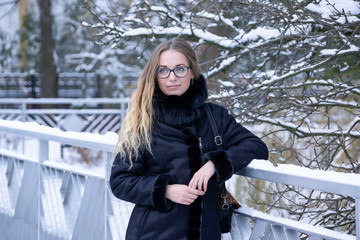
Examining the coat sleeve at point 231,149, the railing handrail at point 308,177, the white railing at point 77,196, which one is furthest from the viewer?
the coat sleeve at point 231,149

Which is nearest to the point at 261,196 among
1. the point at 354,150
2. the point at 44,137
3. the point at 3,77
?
the point at 354,150

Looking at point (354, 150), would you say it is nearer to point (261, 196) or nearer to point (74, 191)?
point (261, 196)

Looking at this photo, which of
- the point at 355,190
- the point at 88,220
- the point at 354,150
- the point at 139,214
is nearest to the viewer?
→ the point at 355,190

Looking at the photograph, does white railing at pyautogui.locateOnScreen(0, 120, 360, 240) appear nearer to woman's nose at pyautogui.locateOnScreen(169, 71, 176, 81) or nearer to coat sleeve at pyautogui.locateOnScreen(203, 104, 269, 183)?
coat sleeve at pyautogui.locateOnScreen(203, 104, 269, 183)

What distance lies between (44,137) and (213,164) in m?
1.82

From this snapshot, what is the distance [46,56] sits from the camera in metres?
16.4

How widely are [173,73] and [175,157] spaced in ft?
1.26

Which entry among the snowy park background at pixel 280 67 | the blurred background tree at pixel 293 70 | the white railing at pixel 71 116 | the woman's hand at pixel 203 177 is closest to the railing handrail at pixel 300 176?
the woman's hand at pixel 203 177

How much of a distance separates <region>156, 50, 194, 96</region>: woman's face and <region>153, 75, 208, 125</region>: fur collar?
43 millimetres

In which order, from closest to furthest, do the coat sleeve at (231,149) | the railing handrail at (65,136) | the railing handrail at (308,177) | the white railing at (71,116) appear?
the railing handrail at (308,177), the coat sleeve at (231,149), the railing handrail at (65,136), the white railing at (71,116)

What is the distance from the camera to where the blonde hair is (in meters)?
2.33

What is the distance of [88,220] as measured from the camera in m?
3.29

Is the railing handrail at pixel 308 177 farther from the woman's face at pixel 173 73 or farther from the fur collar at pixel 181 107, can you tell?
the woman's face at pixel 173 73

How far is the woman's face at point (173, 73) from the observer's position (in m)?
2.42
